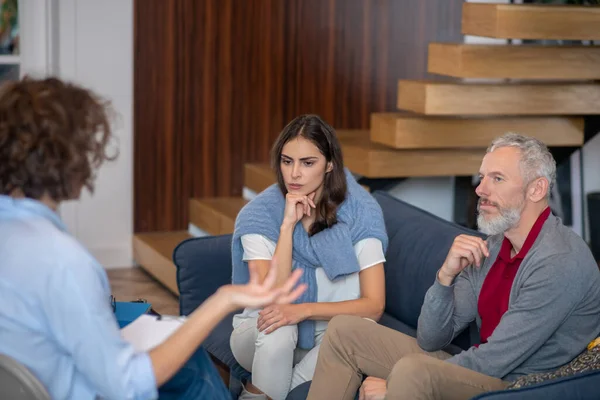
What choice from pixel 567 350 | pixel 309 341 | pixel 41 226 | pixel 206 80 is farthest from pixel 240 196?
pixel 41 226

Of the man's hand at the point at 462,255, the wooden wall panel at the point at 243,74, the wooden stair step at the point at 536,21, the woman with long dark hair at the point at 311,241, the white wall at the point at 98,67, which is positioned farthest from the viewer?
the wooden wall panel at the point at 243,74

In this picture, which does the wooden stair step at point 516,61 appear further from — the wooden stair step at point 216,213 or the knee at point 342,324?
the knee at point 342,324

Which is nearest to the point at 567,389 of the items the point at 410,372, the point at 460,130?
the point at 410,372

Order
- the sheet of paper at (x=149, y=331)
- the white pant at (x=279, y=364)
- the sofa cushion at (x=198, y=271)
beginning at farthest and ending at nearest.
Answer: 1. the sofa cushion at (x=198, y=271)
2. the white pant at (x=279, y=364)
3. the sheet of paper at (x=149, y=331)

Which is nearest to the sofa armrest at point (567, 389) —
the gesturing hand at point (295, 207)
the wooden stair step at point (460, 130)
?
the gesturing hand at point (295, 207)

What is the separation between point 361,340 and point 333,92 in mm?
3218

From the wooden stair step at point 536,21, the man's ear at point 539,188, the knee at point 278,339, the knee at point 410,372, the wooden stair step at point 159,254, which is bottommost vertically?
the wooden stair step at point 159,254

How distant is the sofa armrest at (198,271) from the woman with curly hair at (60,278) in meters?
1.73

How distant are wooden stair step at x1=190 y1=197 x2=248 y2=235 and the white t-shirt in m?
1.77

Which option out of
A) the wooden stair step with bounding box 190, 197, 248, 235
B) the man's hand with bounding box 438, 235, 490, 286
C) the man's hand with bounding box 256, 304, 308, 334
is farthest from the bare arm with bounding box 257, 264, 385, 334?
the wooden stair step with bounding box 190, 197, 248, 235

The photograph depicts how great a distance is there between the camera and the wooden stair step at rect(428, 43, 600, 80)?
4.28 m

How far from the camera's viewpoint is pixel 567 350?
242 cm

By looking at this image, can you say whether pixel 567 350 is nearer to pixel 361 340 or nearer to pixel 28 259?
pixel 361 340

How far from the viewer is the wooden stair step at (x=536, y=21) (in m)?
4.15
